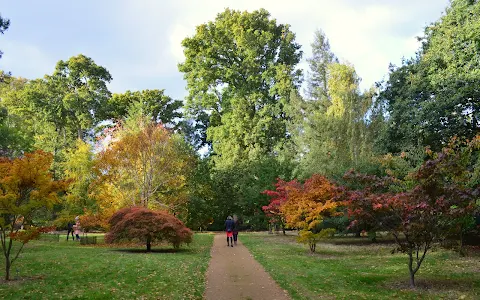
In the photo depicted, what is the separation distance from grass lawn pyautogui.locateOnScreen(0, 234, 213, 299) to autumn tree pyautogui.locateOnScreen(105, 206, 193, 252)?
204 centimetres

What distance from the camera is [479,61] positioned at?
15.4 meters

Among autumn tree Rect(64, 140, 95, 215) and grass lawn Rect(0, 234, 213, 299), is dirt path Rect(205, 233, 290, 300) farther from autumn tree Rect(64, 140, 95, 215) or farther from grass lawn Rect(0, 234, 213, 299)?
autumn tree Rect(64, 140, 95, 215)

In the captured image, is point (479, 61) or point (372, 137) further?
point (372, 137)

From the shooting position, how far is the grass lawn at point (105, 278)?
741 cm

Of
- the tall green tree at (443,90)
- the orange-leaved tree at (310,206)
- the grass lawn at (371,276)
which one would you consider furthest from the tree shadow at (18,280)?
the tall green tree at (443,90)

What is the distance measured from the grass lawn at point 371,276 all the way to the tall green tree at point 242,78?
2061 cm

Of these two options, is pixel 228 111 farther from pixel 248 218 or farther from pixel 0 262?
pixel 0 262

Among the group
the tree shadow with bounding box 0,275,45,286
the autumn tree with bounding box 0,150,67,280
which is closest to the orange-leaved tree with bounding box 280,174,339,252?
the autumn tree with bounding box 0,150,67,280

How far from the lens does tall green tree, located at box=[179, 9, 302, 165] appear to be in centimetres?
3459

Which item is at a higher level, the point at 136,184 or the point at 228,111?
the point at 228,111

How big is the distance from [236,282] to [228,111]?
29198mm

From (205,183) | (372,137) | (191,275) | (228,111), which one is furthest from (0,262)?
(228,111)

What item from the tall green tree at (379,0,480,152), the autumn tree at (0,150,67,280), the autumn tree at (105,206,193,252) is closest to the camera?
the autumn tree at (0,150,67,280)

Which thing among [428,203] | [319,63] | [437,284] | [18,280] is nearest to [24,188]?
[18,280]
